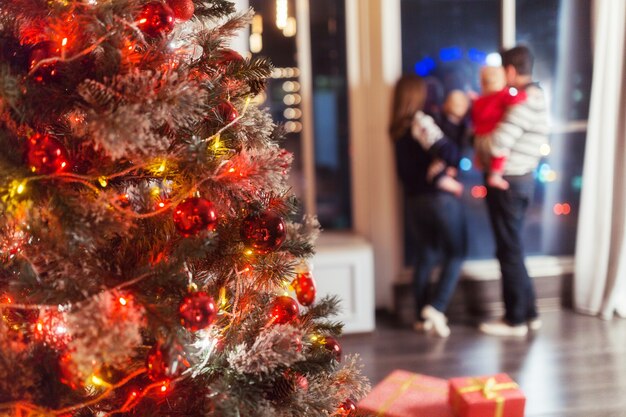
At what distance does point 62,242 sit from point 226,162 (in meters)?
0.33

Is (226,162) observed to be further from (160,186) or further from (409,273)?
(409,273)

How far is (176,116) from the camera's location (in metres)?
1.08

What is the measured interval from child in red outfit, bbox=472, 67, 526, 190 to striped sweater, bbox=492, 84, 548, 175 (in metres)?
0.04

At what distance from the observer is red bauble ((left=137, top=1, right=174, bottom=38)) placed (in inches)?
44.7

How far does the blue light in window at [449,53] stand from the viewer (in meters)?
3.43

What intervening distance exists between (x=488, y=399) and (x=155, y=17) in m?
1.50

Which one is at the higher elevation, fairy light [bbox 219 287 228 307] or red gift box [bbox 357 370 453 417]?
fairy light [bbox 219 287 228 307]

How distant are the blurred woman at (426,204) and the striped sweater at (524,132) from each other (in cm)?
25

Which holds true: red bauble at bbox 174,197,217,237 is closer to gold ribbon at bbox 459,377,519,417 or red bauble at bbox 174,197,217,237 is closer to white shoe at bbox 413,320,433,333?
gold ribbon at bbox 459,377,519,417

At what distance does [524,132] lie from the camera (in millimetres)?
3018

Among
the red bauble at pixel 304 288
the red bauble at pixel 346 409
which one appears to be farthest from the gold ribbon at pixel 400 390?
the red bauble at pixel 304 288

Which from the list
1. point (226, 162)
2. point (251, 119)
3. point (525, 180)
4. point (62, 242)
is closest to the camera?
point (62, 242)

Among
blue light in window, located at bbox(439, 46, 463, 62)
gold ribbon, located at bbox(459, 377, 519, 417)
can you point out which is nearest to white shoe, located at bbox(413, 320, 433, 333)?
gold ribbon, located at bbox(459, 377, 519, 417)

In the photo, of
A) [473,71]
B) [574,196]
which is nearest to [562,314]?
[574,196]
